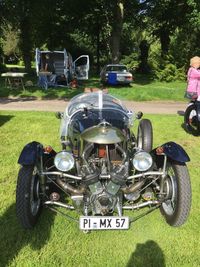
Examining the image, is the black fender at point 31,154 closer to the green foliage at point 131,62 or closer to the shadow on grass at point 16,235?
the shadow on grass at point 16,235

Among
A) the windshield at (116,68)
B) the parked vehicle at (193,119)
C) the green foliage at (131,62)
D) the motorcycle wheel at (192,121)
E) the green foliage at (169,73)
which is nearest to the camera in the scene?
the parked vehicle at (193,119)

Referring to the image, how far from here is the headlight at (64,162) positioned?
4379 millimetres

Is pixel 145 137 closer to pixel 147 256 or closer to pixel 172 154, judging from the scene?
pixel 172 154

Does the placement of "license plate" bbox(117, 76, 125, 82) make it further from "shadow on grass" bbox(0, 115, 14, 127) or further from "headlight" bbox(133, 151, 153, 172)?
"headlight" bbox(133, 151, 153, 172)

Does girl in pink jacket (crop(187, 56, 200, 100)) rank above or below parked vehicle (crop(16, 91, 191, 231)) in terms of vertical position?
above

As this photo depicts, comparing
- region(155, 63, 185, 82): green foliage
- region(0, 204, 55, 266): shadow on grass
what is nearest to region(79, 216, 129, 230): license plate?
region(0, 204, 55, 266): shadow on grass

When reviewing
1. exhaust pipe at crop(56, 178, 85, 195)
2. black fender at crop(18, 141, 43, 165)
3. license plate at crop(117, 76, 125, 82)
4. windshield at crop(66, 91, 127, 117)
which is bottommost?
license plate at crop(117, 76, 125, 82)

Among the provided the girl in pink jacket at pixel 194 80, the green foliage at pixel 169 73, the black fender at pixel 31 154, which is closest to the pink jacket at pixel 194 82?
the girl in pink jacket at pixel 194 80

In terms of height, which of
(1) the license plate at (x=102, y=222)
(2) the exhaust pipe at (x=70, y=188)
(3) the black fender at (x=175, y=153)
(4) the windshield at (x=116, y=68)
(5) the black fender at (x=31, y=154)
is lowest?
(4) the windshield at (x=116, y=68)

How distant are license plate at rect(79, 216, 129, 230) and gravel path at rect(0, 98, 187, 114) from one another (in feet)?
30.9

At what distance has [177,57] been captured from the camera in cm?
2608

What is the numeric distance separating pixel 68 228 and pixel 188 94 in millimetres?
6345

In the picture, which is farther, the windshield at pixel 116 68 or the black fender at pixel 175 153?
the windshield at pixel 116 68

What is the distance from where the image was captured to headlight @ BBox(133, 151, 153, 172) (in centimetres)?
443
